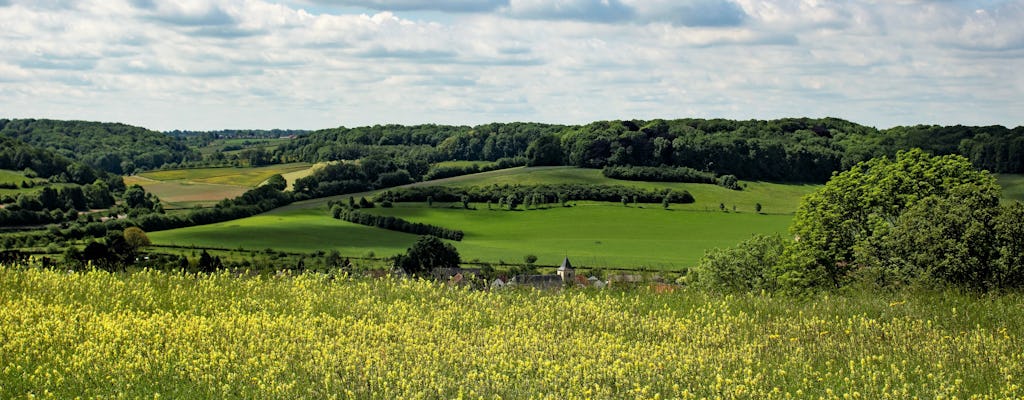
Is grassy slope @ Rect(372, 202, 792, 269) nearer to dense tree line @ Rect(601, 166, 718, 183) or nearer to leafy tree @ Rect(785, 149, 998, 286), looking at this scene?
dense tree line @ Rect(601, 166, 718, 183)

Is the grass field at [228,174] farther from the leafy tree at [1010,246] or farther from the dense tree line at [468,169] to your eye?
the leafy tree at [1010,246]

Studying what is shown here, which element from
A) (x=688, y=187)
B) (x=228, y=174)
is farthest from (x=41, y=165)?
(x=688, y=187)

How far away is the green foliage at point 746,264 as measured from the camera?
1678 inches

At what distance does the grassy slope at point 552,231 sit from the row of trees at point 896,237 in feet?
97.8

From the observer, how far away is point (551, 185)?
434 ft

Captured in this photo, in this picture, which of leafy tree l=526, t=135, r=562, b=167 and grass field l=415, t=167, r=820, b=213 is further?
leafy tree l=526, t=135, r=562, b=167

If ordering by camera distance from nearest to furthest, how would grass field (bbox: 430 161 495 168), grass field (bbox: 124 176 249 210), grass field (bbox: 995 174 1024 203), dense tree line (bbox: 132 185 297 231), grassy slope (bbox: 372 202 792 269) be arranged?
grassy slope (bbox: 372 202 792 269), dense tree line (bbox: 132 185 297 231), grass field (bbox: 995 174 1024 203), grass field (bbox: 124 176 249 210), grass field (bbox: 430 161 495 168)

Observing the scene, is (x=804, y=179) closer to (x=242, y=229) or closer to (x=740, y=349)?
(x=242, y=229)

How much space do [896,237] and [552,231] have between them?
80004 mm

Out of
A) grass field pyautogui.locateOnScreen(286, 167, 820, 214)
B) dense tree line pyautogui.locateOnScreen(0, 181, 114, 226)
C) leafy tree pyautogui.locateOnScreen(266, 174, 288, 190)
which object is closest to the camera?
dense tree line pyautogui.locateOnScreen(0, 181, 114, 226)

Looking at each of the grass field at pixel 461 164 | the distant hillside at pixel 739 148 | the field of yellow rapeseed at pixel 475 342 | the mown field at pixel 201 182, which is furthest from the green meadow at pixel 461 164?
the field of yellow rapeseed at pixel 475 342

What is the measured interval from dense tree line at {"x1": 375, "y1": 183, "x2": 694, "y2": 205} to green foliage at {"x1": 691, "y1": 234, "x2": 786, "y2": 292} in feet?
250

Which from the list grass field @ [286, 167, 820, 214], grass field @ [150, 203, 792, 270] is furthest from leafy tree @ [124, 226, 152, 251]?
grass field @ [286, 167, 820, 214]

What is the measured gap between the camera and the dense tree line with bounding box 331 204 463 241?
326 feet
